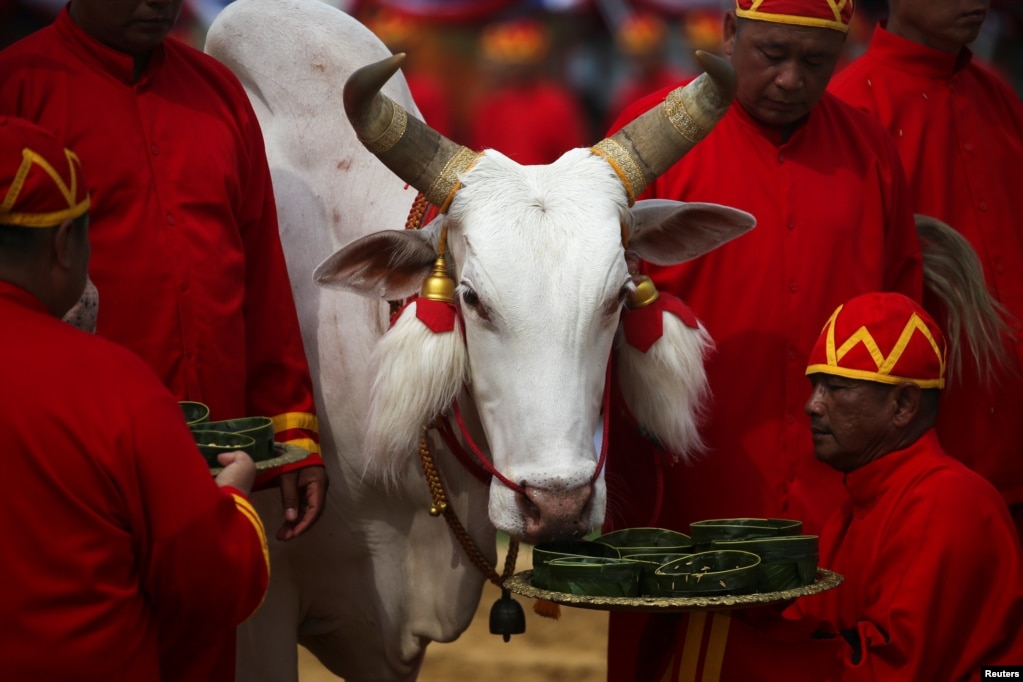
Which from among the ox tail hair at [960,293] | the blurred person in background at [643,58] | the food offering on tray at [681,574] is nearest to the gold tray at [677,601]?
the food offering on tray at [681,574]

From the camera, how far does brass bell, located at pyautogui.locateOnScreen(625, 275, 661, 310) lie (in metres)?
3.94

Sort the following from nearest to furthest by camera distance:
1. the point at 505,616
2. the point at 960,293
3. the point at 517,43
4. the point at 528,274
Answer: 1. the point at 528,274
2. the point at 505,616
3. the point at 960,293
4. the point at 517,43

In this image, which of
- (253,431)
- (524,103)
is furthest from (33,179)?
(524,103)

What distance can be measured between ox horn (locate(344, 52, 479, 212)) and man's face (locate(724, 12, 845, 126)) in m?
0.95

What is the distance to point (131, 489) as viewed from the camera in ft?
9.34

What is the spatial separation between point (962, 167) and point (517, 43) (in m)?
10.1

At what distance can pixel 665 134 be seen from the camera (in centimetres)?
406

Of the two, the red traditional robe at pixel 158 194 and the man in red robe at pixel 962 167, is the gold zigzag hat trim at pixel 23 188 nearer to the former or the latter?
the red traditional robe at pixel 158 194

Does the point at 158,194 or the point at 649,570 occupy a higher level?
the point at 158,194

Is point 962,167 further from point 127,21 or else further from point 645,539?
point 127,21

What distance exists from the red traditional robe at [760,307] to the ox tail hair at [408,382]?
0.64 metres

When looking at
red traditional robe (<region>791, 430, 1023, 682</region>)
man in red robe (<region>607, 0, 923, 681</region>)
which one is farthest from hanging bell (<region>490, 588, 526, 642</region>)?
red traditional robe (<region>791, 430, 1023, 682</region>)

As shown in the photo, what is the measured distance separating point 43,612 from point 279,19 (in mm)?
2754

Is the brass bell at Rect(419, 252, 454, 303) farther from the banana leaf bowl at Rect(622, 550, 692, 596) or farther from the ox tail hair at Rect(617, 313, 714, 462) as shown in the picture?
the banana leaf bowl at Rect(622, 550, 692, 596)
